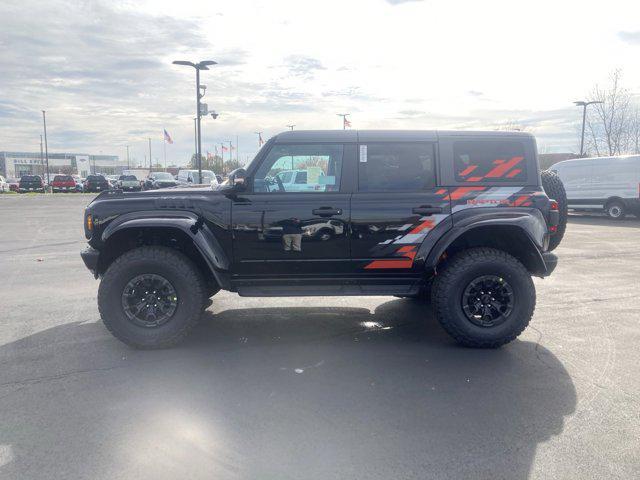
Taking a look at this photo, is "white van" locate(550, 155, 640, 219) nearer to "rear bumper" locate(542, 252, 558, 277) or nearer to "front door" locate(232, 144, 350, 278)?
"rear bumper" locate(542, 252, 558, 277)

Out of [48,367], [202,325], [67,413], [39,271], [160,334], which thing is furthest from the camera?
[39,271]

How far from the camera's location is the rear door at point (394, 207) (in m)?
4.77

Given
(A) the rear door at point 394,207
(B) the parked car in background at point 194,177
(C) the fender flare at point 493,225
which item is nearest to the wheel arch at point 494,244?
(C) the fender flare at point 493,225

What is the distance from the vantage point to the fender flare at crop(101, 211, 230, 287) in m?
4.68

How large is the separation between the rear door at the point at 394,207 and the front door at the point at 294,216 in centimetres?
17

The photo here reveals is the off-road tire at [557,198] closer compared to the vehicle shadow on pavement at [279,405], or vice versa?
the vehicle shadow on pavement at [279,405]

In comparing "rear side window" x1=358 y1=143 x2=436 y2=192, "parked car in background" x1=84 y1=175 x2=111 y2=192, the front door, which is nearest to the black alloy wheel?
"rear side window" x1=358 y1=143 x2=436 y2=192

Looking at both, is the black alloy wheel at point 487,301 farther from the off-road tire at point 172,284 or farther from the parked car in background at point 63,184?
the parked car in background at point 63,184

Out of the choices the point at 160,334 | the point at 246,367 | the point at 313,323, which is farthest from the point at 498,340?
the point at 160,334

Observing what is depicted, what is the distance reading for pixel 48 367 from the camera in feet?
14.3

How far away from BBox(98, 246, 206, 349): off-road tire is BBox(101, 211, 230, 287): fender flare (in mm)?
216

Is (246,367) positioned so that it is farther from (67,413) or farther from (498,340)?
(498,340)

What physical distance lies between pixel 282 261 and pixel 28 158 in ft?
435

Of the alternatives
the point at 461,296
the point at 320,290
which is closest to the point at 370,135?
the point at 320,290
